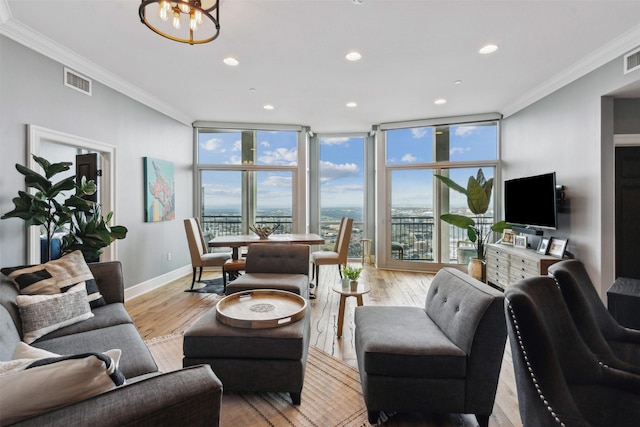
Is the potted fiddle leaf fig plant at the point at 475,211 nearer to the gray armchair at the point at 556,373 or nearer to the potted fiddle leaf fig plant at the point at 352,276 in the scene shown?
the potted fiddle leaf fig plant at the point at 352,276

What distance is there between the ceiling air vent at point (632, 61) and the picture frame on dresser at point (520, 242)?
2.17 meters

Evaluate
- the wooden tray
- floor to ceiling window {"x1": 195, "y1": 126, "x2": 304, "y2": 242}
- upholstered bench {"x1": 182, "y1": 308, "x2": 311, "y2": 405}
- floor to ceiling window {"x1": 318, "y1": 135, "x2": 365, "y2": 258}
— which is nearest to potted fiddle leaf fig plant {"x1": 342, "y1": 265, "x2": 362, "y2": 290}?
the wooden tray

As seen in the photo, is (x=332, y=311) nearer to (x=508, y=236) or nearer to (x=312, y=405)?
(x=312, y=405)

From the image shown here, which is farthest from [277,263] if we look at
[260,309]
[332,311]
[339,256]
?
[339,256]

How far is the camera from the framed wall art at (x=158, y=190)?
14.7 feet

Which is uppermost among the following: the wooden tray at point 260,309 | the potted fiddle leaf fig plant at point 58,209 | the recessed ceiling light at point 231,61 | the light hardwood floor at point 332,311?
the recessed ceiling light at point 231,61

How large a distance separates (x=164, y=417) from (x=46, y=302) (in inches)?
71.3

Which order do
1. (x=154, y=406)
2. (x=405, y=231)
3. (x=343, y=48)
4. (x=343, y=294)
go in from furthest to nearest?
(x=405, y=231) → (x=343, y=48) → (x=343, y=294) → (x=154, y=406)

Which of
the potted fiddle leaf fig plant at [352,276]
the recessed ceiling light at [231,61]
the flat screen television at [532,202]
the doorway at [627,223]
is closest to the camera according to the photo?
the potted fiddle leaf fig plant at [352,276]

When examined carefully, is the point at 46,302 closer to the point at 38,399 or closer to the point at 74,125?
the point at 38,399

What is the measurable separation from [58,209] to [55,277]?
2.95 ft

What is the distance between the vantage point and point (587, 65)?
3.35m

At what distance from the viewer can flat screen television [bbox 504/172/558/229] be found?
3645 mm

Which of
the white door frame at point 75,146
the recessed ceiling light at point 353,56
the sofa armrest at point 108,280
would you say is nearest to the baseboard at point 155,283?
the white door frame at point 75,146
